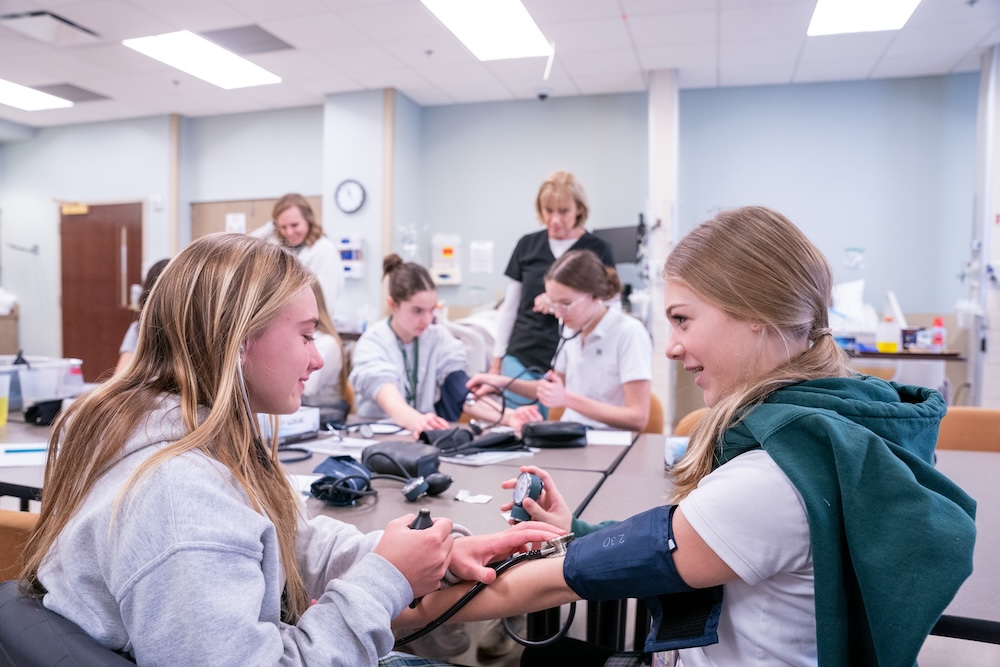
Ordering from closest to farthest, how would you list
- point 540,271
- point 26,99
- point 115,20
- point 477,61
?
point 540,271 → point 115,20 → point 477,61 → point 26,99

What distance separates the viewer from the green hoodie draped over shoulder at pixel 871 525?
2.40 ft

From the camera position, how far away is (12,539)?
105 cm

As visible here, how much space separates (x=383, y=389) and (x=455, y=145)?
4.42m

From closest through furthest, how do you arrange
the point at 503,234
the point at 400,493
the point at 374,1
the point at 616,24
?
the point at 400,493, the point at 374,1, the point at 616,24, the point at 503,234

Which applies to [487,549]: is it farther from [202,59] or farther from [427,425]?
[202,59]

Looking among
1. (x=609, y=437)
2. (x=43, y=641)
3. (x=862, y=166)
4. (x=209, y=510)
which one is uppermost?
(x=862, y=166)

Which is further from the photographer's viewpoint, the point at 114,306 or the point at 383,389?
the point at 114,306

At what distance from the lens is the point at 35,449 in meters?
1.76

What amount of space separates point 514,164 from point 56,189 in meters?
4.89

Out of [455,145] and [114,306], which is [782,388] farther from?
[114,306]

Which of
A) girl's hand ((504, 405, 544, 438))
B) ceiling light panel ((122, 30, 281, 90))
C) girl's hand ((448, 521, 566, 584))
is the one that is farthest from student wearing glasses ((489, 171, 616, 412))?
ceiling light panel ((122, 30, 281, 90))

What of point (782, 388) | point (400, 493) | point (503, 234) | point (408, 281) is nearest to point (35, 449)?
point (400, 493)

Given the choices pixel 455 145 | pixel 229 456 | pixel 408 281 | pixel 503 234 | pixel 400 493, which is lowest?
pixel 400 493

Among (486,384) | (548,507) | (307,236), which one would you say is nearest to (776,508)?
(548,507)
